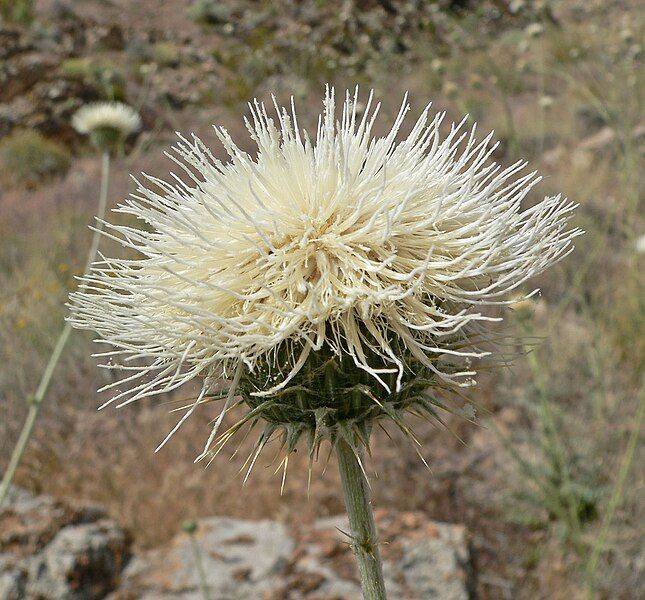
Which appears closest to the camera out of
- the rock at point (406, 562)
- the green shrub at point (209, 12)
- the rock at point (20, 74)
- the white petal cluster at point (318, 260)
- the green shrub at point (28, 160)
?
the white petal cluster at point (318, 260)

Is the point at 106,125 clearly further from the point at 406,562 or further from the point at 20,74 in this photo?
the point at 20,74

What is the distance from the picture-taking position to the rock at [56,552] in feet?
11.4

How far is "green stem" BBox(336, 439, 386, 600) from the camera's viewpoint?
1.37 metres

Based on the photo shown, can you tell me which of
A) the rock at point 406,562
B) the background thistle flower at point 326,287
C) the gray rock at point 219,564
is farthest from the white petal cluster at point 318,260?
the gray rock at point 219,564

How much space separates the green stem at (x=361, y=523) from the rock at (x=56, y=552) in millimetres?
2734

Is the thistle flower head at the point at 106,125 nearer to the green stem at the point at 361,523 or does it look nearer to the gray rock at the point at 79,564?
the gray rock at the point at 79,564

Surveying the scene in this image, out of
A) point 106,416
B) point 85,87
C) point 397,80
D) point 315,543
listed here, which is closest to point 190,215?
point 315,543

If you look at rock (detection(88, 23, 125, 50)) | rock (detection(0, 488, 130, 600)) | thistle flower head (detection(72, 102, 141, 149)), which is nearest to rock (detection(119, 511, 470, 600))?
rock (detection(0, 488, 130, 600))

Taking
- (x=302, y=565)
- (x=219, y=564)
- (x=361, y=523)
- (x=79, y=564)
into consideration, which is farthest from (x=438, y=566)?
(x=361, y=523)

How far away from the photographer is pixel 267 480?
15.3 ft

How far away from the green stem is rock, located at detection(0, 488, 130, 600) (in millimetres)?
2734

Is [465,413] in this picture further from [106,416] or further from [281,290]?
[106,416]

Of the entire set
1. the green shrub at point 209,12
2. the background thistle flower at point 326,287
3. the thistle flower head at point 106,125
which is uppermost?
the green shrub at point 209,12

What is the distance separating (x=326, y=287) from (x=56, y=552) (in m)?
3.05
